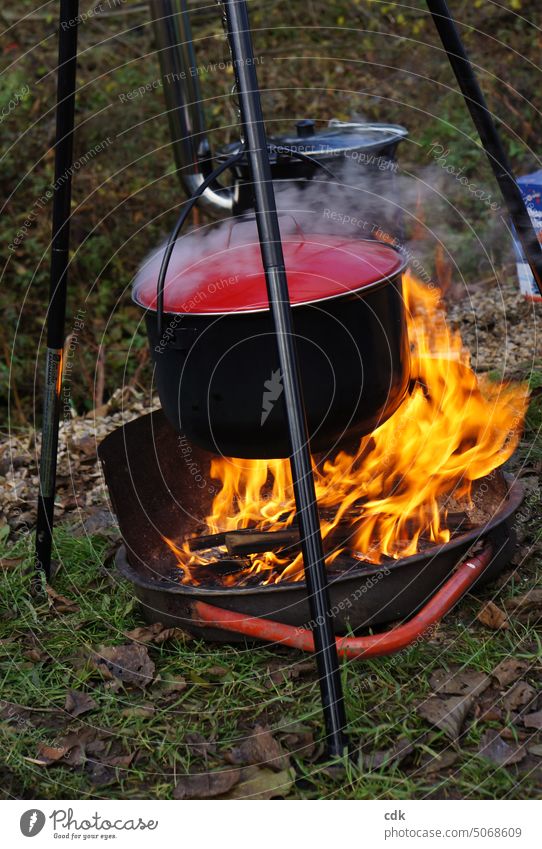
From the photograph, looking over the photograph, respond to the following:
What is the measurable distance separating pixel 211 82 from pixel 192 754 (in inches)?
198

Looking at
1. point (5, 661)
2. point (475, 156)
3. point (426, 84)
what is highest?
point (426, 84)

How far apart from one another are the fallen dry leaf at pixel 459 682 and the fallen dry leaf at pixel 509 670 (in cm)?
2

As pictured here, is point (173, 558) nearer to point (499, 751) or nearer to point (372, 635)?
point (372, 635)

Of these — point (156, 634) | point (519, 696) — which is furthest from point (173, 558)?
point (519, 696)

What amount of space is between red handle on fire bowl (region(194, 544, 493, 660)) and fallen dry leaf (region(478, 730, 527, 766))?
0.28 m

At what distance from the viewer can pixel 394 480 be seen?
87.3 inches

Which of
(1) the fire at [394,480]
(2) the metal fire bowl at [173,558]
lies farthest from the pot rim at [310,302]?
(2) the metal fire bowl at [173,558]

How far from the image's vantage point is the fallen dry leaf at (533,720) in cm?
169

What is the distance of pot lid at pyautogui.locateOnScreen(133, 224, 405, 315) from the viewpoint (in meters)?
1.82

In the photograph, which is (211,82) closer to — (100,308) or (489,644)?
(100,308)

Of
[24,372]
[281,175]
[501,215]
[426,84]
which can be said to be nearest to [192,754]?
[281,175]

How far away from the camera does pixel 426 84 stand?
5.49 meters

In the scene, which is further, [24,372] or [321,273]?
[24,372]
